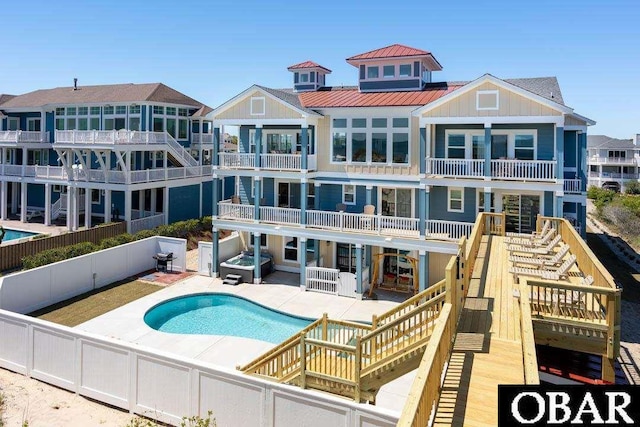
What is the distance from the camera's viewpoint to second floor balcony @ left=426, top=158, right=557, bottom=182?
1827 cm

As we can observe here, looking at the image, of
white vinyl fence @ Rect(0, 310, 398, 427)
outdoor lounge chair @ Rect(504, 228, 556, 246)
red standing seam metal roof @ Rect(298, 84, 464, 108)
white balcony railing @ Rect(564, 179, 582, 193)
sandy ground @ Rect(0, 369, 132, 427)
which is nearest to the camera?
white vinyl fence @ Rect(0, 310, 398, 427)

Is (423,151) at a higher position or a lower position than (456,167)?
higher

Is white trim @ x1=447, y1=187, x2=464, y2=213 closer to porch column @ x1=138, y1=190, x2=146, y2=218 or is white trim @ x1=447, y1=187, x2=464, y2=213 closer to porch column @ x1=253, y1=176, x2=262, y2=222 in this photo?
porch column @ x1=253, y1=176, x2=262, y2=222

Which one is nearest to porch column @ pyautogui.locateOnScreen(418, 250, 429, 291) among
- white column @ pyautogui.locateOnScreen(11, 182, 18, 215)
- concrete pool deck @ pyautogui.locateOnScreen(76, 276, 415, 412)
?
concrete pool deck @ pyautogui.locateOnScreen(76, 276, 415, 412)

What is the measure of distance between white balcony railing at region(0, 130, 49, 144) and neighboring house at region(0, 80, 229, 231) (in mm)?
66

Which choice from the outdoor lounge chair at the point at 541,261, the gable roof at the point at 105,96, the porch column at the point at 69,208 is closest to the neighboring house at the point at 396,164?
the outdoor lounge chair at the point at 541,261

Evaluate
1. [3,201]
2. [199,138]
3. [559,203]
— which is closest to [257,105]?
[559,203]

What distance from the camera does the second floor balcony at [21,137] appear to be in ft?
115

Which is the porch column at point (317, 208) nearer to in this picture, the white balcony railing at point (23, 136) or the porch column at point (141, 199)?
the porch column at point (141, 199)

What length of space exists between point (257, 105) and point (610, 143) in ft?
202

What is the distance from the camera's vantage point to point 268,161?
23109 mm

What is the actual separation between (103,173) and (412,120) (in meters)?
20.8

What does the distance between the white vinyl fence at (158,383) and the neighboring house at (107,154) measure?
17771 mm

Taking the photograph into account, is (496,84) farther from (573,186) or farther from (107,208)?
(107,208)
